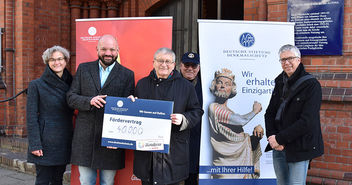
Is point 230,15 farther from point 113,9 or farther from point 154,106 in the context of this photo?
point 154,106

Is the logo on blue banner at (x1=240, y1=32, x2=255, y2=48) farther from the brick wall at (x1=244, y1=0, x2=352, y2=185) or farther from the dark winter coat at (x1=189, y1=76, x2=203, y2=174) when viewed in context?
the brick wall at (x1=244, y1=0, x2=352, y2=185)

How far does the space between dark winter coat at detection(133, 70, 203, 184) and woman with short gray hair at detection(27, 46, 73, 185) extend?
2.62 feet

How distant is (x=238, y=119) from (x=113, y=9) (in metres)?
4.56

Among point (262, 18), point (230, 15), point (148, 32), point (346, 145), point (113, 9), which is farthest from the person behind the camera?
point (230, 15)

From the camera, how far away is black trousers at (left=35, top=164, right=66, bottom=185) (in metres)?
3.09

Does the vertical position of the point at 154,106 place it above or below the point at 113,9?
below

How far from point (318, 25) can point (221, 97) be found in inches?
63.1

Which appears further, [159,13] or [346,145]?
[159,13]

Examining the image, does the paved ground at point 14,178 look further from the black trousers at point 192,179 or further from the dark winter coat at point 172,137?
the dark winter coat at point 172,137

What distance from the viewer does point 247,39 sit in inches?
142

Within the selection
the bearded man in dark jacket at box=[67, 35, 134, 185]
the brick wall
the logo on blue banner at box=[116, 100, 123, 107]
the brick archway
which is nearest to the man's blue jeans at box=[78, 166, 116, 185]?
the bearded man in dark jacket at box=[67, 35, 134, 185]

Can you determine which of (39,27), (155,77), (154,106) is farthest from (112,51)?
(39,27)

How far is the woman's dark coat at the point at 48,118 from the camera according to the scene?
2984mm

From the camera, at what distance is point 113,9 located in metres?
7.12
